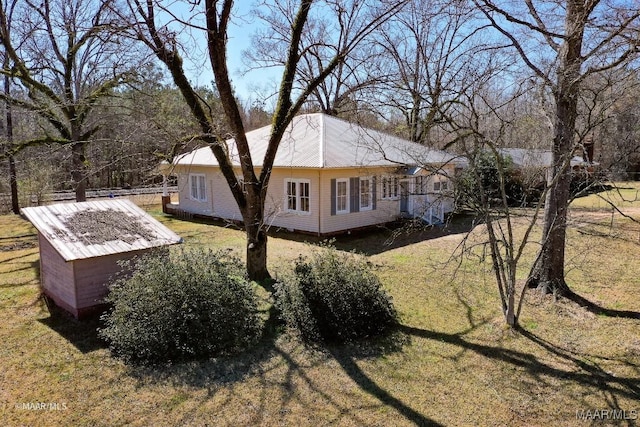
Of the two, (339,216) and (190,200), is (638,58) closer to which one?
(339,216)

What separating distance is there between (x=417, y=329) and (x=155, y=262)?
169 inches

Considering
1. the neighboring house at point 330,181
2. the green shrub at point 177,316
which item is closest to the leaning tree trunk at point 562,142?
the neighboring house at point 330,181

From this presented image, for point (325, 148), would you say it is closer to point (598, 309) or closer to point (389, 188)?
point (389, 188)

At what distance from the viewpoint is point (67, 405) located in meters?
4.75

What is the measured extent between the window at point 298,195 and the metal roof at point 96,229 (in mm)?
6667

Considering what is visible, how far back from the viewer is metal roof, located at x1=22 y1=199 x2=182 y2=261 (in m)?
6.82

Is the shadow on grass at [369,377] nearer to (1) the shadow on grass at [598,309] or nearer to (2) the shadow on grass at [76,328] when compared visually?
(2) the shadow on grass at [76,328]

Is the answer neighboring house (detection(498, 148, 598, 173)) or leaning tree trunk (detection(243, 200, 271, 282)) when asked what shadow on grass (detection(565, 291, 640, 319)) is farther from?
leaning tree trunk (detection(243, 200, 271, 282))

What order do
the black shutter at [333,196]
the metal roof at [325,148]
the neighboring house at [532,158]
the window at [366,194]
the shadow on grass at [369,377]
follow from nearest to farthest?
the shadow on grass at [369,377] < the metal roof at [325,148] < the black shutter at [333,196] < the neighboring house at [532,158] < the window at [366,194]

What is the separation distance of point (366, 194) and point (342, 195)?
123 centimetres

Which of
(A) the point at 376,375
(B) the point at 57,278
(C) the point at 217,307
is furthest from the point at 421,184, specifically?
(B) the point at 57,278

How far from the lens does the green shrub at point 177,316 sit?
5.71 meters

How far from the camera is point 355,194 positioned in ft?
48.2

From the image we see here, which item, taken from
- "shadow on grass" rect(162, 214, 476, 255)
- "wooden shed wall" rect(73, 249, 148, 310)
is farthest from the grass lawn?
"shadow on grass" rect(162, 214, 476, 255)
